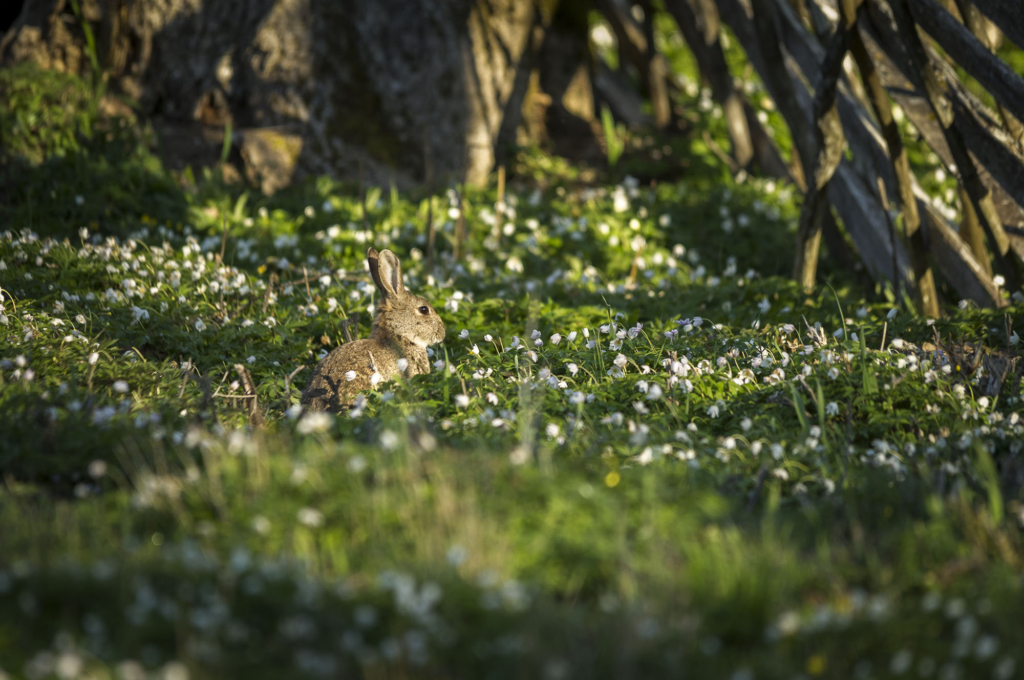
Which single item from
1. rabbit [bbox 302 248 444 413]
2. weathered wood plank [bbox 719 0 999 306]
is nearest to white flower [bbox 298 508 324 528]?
rabbit [bbox 302 248 444 413]

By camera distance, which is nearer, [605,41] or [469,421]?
[469,421]

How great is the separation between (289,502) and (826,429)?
7.77 ft

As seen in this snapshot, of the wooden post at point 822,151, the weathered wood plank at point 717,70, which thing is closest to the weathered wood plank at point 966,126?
the wooden post at point 822,151

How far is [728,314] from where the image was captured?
5203 mm

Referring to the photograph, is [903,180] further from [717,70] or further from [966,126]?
[717,70]

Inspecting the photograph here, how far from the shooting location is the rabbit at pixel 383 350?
389 centimetres

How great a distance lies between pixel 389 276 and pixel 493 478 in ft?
6.92

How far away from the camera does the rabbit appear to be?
3.89 meters

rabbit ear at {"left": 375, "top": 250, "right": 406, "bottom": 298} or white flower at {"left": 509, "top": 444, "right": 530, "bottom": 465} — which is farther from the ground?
rabbit ear at {"left": 375, "top": 250, "right": 406, "bottom": 298}

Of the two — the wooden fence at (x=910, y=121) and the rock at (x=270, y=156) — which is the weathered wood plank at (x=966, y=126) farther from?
the rock at (x=270, y=156)

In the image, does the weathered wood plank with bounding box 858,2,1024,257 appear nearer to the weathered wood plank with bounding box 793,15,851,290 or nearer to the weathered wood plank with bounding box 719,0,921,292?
the weathered wood plank with bounding box 793,15,851,290

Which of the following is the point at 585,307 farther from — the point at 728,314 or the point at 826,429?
the point at 826,429

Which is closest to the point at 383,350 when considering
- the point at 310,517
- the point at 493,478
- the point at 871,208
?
the point at 493,478

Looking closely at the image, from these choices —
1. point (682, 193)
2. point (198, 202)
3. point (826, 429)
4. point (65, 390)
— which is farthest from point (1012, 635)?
point (198, 202)
